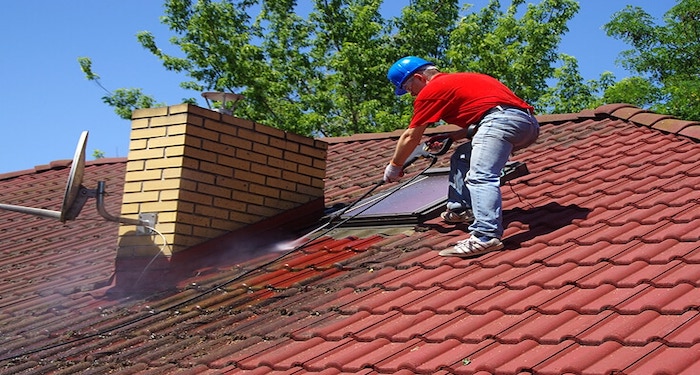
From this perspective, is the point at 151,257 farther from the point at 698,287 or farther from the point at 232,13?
the point at 232,13

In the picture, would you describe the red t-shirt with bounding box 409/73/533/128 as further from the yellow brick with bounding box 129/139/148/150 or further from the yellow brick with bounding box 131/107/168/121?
the yellow brick with bounding box 129/139/148/150

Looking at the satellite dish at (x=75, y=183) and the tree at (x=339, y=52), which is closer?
the satellite dish at (x=75, y=183)

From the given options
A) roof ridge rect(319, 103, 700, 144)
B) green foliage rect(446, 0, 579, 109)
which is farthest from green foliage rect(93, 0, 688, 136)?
roof ridge rect(319, 103, 700, 144)

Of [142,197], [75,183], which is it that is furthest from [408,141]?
[75,183]

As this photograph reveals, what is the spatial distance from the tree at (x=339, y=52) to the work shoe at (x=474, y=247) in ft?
57.9

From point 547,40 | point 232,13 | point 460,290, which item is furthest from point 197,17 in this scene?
point 460,290

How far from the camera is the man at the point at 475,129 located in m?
5.63

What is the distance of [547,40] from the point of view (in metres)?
25.2

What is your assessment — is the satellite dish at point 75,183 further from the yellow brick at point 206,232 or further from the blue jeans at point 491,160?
the blue jeans at point 491,160

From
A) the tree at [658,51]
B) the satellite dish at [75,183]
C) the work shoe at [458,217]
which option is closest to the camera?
the work shoe at [458,217]

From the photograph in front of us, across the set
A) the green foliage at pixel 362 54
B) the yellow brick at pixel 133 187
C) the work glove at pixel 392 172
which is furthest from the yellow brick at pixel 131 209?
the green foliage at pixel 362 54

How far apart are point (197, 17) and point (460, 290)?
21900 millimetres

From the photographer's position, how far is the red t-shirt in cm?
589

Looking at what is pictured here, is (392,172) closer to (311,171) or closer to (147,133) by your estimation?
(311,171)
